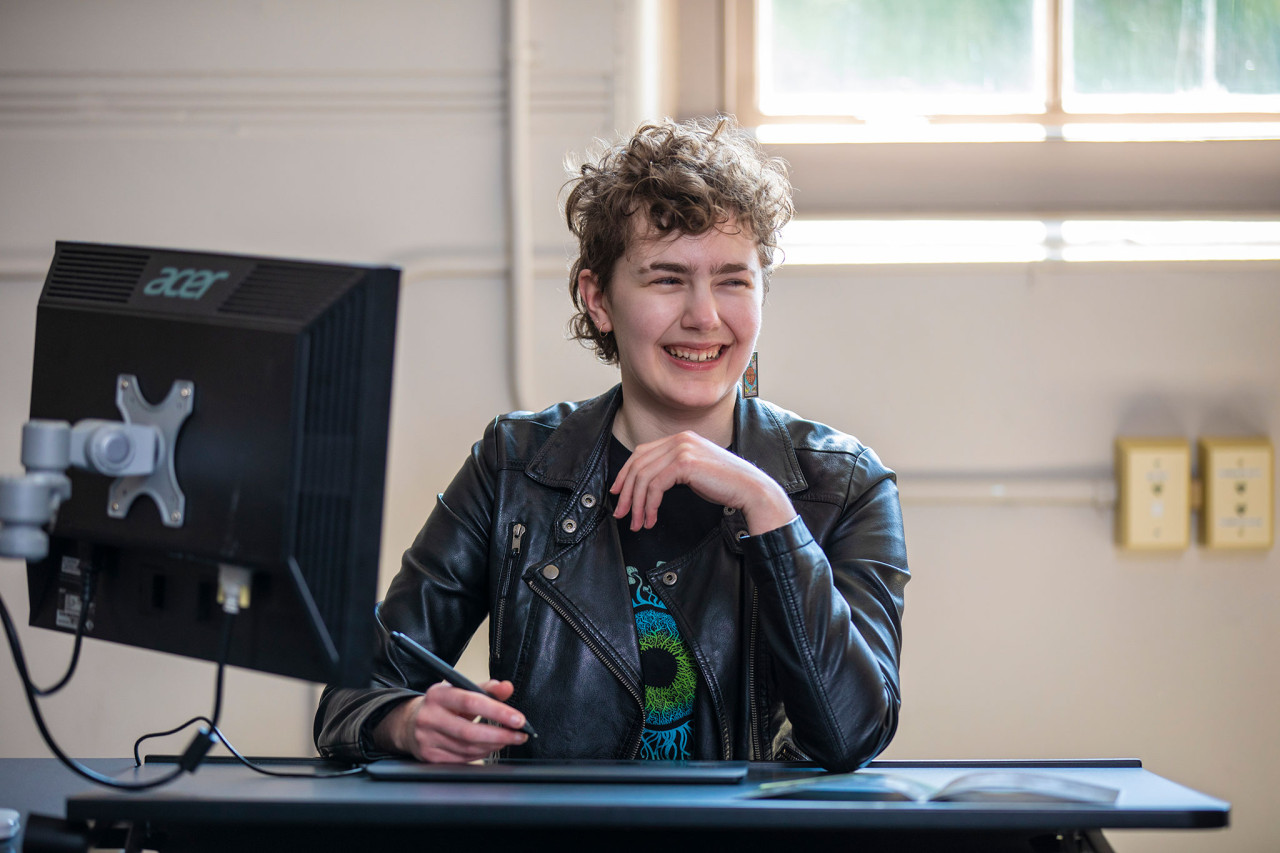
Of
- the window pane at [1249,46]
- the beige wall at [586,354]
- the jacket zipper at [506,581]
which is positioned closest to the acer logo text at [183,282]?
the jacket zipper at [506,581]

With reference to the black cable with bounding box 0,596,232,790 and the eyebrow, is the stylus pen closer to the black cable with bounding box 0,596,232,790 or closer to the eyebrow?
the black cable with bounding box 0,596,232,790

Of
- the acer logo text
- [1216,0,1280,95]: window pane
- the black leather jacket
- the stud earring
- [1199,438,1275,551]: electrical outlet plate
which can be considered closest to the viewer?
the acer logo text

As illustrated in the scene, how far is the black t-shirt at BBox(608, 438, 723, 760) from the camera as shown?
4.45 feet

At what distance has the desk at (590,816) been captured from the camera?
0.79 m

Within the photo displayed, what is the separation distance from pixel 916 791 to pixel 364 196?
1.59m

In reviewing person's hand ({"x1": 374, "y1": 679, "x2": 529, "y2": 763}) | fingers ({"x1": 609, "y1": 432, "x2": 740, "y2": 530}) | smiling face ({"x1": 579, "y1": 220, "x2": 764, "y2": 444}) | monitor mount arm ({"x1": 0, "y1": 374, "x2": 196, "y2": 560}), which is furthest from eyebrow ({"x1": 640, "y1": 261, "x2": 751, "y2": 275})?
monitor mount arm ({"x1": 0, "y1": 374, "x2": 196, "y2": 560})

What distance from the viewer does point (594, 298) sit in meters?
1.58

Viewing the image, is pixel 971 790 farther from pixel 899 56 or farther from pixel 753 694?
pixel 899 56

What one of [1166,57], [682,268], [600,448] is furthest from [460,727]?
[1166,57]

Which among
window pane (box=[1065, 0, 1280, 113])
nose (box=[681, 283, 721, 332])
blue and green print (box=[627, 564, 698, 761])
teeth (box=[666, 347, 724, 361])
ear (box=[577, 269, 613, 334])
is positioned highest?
window pane (box=[1065, 0, 1280, 113])

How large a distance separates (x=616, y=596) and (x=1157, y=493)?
113cm

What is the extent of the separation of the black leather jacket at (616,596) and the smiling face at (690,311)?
0.10m

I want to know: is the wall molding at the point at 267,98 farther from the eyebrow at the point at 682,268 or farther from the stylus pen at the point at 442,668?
the stylus pen at the point at 442,668

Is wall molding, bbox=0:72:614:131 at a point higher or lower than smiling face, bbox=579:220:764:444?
higher
